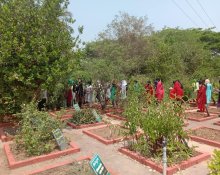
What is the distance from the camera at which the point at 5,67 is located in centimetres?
942

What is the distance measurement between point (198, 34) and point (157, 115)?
1342 inches

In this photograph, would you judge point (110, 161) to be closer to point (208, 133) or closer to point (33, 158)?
point (33, 158)

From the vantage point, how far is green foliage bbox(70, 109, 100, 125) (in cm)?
1164

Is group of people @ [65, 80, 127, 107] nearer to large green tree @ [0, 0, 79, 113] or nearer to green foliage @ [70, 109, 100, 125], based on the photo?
green foliage @ [70, 109, 100, 125]

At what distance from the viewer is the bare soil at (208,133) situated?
930 centimetres

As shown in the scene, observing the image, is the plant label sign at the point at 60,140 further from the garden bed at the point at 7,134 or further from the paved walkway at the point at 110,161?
the garden bed at the point at 7,134

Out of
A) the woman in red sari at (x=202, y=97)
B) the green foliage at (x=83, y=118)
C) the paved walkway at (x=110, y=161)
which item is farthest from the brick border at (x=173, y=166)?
the woman in red sari at (x=202, y=97)

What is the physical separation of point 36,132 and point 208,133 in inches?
231

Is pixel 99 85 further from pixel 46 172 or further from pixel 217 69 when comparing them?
pixel 217 69

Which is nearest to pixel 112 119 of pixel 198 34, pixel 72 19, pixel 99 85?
pixel 99 85

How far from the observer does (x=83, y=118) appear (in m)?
11.7

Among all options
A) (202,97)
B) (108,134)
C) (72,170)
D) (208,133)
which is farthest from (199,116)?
(72,170)

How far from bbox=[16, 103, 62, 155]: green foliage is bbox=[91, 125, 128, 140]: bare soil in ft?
5.75

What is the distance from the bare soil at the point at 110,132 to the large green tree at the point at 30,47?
8.15ft
